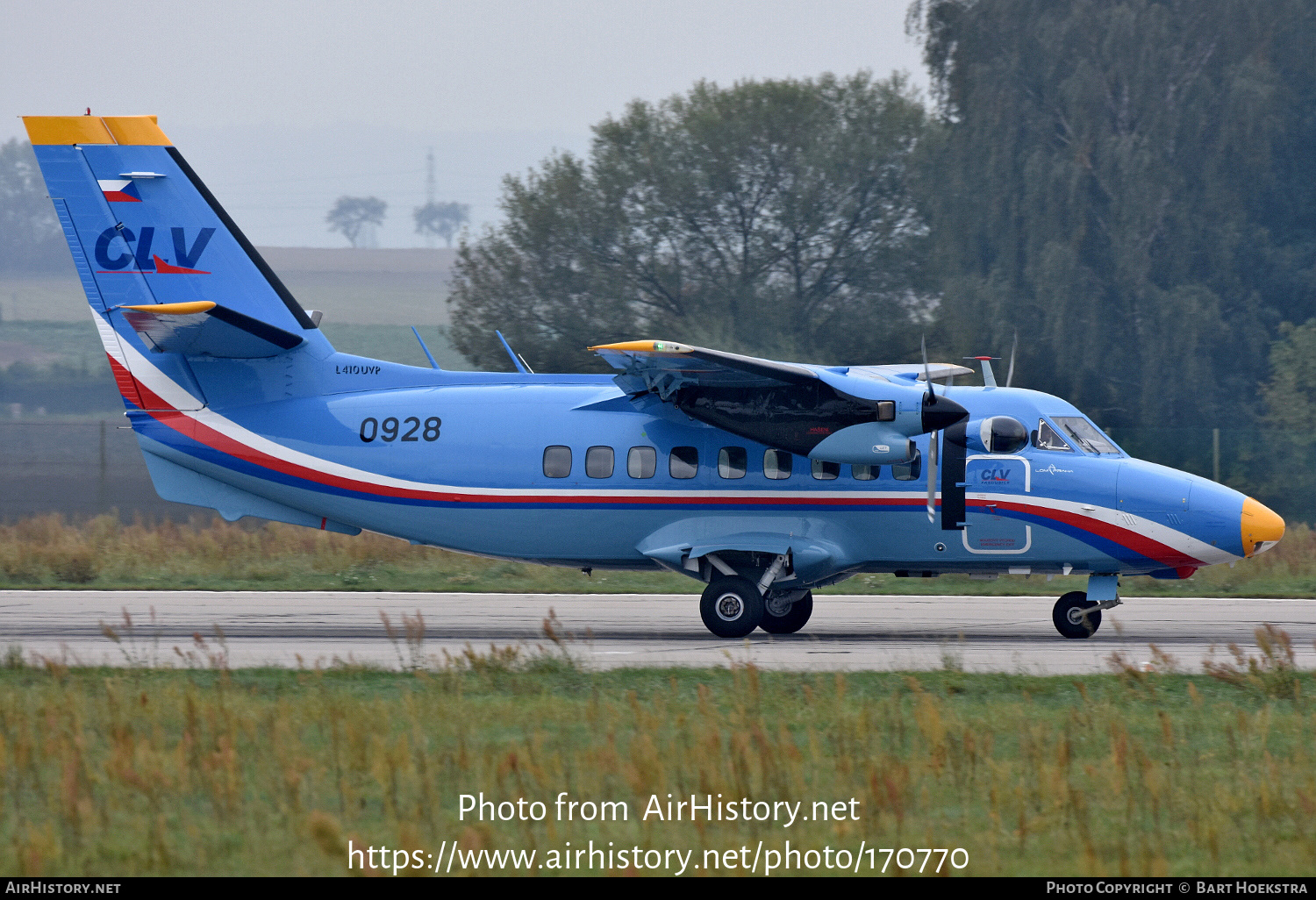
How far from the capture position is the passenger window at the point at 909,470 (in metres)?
15.7

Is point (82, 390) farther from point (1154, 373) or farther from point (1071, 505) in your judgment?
point (1071, 505)

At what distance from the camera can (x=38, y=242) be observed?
319ft

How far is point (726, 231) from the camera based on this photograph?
Answer: 127 feet

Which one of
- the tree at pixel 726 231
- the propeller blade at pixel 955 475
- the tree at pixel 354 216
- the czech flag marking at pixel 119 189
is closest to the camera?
the propeller blade at pixel 955 475

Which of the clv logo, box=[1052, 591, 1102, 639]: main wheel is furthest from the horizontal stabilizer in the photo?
box=[1052, 591, 1102, 639]: main wheel

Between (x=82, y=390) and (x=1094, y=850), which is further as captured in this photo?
(x=82, y=390)

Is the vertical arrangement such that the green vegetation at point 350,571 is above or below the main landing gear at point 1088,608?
below

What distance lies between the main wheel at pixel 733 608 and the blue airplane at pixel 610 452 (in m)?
0.03

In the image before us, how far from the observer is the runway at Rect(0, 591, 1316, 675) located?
45.0 feet

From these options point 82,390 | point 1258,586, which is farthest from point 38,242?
point 1258,586

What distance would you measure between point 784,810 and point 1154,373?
3008 cm

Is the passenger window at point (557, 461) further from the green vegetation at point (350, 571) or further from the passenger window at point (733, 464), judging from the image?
the green vegetation at point (350, 571)

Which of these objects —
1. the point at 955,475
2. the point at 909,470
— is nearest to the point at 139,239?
the point at 909,470

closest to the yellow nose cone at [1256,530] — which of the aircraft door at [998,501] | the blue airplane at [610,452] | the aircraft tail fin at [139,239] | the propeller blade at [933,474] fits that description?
the blue airplane at [610,452]
